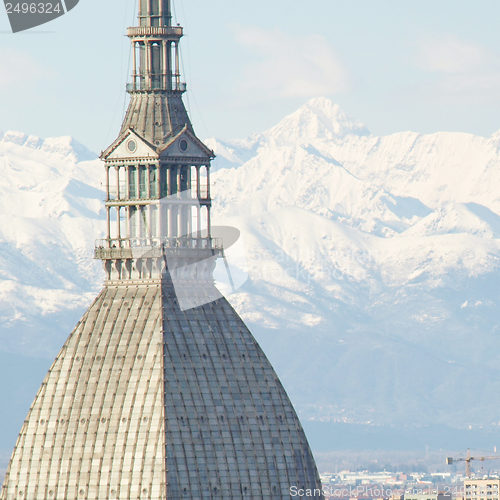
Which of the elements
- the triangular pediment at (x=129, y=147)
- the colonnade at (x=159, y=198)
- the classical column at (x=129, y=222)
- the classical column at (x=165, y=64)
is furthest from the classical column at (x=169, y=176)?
the classical column at (x=165, y=64)

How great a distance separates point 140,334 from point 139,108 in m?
17.8

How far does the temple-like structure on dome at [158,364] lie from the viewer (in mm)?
184000

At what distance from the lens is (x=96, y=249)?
193 metres

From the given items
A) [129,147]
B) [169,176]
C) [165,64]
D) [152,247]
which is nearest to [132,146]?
[129,147]

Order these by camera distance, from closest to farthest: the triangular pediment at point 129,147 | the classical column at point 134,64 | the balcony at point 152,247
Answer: the triangular pediment at point 129,147 < the balcony at point 152,247 < the classical column at point 134,64

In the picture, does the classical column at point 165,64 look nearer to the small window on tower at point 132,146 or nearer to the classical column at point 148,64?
the classical column at point 148,64

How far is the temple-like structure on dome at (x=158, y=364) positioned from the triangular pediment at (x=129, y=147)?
109 millimetres

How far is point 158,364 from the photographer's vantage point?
186 m

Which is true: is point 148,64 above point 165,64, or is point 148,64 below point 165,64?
above

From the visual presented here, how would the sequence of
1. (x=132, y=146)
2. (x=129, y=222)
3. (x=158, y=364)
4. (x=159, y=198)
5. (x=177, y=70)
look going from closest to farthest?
(x=158, y=364) < (x=159, y=198) < (x=132, y=146) < (x=129, y=222) < (x=177, y=70)

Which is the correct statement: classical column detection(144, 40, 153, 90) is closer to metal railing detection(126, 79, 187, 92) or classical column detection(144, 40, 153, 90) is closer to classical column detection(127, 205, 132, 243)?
metal railing detection(126, 79, 187, 92)

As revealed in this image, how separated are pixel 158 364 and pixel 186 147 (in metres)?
17.2

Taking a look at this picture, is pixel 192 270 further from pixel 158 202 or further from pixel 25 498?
pixel 25 498

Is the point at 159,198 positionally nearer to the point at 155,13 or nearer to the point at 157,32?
the point at 157,32
